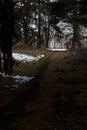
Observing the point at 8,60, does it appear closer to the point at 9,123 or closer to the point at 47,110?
the point at 47,110

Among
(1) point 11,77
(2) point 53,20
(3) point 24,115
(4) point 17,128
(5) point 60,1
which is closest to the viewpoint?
(4) point 17,128

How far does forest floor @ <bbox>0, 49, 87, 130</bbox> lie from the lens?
31.6ft

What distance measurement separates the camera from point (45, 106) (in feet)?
39.4

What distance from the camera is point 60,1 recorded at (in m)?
32.6

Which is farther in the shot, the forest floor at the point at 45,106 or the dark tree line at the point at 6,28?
the dark tree line at the point at 6,28

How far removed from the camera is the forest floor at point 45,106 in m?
9.64

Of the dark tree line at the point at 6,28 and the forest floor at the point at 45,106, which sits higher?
the dark tree line at the point at 6,28

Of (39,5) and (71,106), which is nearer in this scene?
(71,106)

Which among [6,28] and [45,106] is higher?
[6,28]

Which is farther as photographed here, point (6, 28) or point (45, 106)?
point (6, 28)

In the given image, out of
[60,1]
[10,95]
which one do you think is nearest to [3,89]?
[10,95]

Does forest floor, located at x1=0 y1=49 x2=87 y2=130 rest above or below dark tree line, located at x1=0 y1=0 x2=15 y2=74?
below

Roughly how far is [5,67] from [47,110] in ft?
32.7

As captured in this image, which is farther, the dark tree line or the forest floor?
the dark tree line
